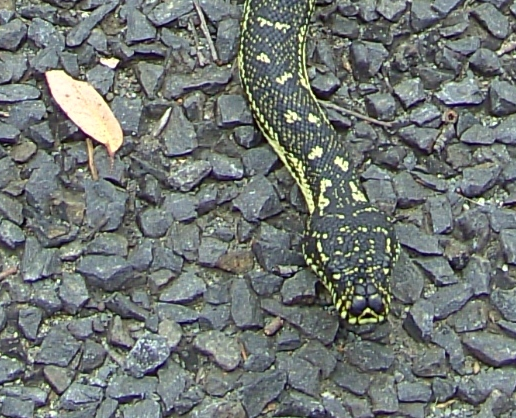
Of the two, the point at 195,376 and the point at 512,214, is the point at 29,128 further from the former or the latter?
the point at 512,214

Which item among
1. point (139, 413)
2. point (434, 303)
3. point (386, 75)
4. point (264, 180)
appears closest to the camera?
point (139, 413)

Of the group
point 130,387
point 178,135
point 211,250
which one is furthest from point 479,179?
point 130,387

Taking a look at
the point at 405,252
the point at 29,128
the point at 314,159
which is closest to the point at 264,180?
the point at 314,159

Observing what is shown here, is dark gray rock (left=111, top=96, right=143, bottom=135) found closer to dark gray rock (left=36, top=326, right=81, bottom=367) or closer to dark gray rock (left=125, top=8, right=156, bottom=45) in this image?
dark gray rock (left=125, top=8, right=156, bottom=45)

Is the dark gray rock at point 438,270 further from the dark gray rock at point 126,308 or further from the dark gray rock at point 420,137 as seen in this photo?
the dark gray rock at point 126,308

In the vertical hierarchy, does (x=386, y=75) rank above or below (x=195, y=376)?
above

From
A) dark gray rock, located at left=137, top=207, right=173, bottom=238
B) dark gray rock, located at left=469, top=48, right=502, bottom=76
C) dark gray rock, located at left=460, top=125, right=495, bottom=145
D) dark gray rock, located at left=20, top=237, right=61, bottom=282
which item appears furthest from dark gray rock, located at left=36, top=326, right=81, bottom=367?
dark gray rock, located at left=469, top=48, right=502, bottom=76
